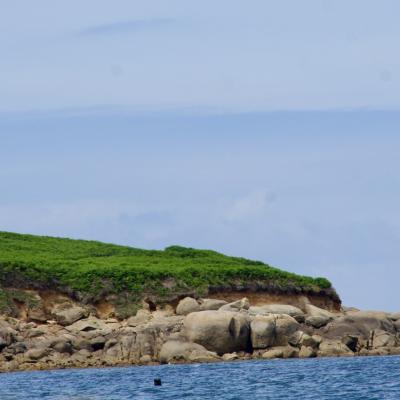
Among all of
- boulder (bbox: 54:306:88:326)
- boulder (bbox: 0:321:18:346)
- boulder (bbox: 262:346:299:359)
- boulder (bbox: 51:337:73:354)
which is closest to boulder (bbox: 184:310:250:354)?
boulder (bbox: 262:346:299:359)

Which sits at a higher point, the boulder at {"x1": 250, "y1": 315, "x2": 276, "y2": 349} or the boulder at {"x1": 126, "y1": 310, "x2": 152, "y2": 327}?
the boulder at {"x1": 126, "y1": 310, "x2": 152, "y2": 327}

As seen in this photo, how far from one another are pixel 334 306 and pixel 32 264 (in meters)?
23.7

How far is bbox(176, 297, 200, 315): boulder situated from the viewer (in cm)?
7644

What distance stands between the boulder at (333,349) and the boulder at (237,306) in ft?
21.1

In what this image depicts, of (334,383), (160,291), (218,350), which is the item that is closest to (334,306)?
(160,291)

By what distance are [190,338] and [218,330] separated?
1.79 metres

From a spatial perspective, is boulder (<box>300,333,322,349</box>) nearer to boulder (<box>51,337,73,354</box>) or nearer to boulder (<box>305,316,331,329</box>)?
boulder (<box>305,316,331,329</box>)

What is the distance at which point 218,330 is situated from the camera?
67.5 meters

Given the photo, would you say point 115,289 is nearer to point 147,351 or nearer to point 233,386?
point 147,351

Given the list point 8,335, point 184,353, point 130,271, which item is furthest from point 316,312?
point 8,335

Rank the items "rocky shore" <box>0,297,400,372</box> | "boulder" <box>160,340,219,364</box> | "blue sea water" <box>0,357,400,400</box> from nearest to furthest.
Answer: "blue sea water" <box>0,357,400,400</box>, "boulder" <box>160,340,219,364</box>, "rocky shore" <box>0,297,400,372</box>

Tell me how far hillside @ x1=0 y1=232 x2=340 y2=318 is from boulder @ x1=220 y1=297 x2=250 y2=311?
4592 mm

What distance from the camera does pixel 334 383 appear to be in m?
52.5

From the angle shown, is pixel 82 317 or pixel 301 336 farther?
pixel 82 317
